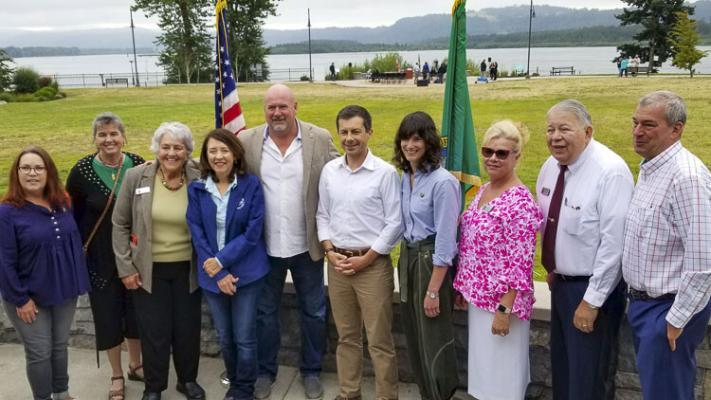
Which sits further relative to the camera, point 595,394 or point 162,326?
point 162,326

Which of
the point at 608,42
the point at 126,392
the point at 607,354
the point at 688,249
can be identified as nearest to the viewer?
the point at 688,249

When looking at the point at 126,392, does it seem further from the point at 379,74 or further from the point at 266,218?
the point at 379,74

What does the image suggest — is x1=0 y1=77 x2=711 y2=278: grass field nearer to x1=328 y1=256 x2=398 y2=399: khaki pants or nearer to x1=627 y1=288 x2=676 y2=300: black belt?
x1=328 y1=256 x2=398 y2=399: khaki pants

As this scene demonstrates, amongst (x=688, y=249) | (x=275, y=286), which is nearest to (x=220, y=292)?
(x=275, y=286)

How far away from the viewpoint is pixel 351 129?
341 centimetres

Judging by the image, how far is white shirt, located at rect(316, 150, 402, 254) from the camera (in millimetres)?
3420

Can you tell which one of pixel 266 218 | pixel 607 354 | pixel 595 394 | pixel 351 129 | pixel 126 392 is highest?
pixel 351 129

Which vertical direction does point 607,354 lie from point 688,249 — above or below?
below

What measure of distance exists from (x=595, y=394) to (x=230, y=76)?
3.32 m

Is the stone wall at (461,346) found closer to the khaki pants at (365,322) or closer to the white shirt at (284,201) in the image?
the khaki pants at (365,322)

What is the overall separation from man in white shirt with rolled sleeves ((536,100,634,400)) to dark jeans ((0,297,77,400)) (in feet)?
9.29

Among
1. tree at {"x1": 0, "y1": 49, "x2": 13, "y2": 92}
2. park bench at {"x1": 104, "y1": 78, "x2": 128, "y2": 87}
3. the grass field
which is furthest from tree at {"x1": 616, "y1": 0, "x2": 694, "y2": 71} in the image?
tree at {"x1": 0, "y1": 49, "x2": 13, "y2": 92}

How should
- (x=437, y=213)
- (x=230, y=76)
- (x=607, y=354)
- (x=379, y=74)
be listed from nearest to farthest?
(x=607, y=354) < (x=437, y=213) < (x=230, y=76) < (x=379, y=74)

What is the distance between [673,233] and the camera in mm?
2572
